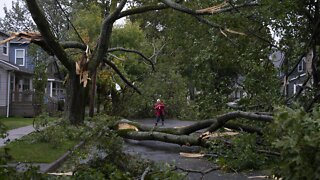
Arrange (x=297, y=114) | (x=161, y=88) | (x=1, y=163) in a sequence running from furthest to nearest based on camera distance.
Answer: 1. (x=161, y=88)
2. (x=1, y=163)
3. (x=297, y=114)

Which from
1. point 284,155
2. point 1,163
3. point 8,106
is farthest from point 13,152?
point 8,106

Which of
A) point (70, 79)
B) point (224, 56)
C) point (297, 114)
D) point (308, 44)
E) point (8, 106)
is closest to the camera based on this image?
point (297, 114)

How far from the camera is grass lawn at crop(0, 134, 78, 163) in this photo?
412 inches

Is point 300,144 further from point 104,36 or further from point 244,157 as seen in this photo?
point 104,36

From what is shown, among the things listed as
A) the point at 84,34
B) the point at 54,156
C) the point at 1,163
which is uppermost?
the point at 84,34

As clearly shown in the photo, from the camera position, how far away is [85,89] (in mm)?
16812

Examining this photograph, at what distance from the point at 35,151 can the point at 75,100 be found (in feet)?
15.8

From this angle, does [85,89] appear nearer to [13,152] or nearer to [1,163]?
[13,152]

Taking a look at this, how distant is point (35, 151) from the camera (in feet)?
38.4

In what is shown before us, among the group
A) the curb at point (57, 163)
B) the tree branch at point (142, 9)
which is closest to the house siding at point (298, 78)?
the tree branch at point (142, 9)

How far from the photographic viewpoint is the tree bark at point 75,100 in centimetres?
1634

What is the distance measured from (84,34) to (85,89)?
1541 cm

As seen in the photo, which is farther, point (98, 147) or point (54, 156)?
point (54, 156)

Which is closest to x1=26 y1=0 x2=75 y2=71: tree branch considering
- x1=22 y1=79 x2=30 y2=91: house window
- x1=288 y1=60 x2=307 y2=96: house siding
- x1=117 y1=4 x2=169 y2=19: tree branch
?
x1=117 y1=4 x2=169 y2=19: tree branch
